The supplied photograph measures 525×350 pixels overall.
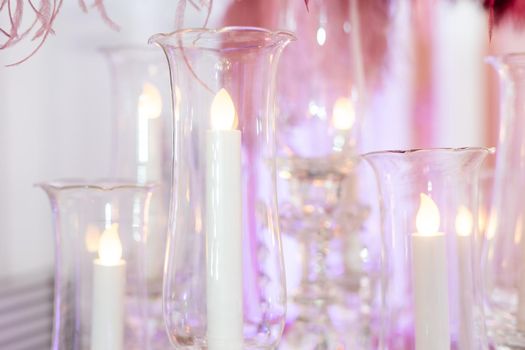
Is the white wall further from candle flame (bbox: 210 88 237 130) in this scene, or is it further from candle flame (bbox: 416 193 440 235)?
candle flame (bbox: 416 193 440 235)

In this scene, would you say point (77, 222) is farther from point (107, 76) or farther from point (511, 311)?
point (107, 76)

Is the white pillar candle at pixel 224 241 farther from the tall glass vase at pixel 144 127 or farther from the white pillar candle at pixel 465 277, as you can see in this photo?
the tall glass vase at pixel 144 127

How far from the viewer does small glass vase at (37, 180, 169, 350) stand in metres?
0.63

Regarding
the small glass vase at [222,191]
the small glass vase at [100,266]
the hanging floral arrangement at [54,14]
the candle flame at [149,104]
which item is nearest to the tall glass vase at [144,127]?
the candle flame at [149,104]

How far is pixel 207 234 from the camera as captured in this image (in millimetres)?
559

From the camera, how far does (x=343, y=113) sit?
938 mm

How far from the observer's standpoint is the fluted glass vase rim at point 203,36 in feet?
1.88

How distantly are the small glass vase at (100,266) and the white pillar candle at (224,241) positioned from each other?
117 mm

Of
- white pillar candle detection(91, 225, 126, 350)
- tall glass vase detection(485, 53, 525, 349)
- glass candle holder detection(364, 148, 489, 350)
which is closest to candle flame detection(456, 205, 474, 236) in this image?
glass candle holder detection(364, 148, 489, 350)

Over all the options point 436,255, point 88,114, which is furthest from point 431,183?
point 88,114

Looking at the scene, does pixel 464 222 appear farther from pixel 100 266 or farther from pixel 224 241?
pixel 100 266

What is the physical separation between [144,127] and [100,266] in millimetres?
379

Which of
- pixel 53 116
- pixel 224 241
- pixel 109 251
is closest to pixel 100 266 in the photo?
pixel 109 251

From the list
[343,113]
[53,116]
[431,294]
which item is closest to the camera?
[431,294]
